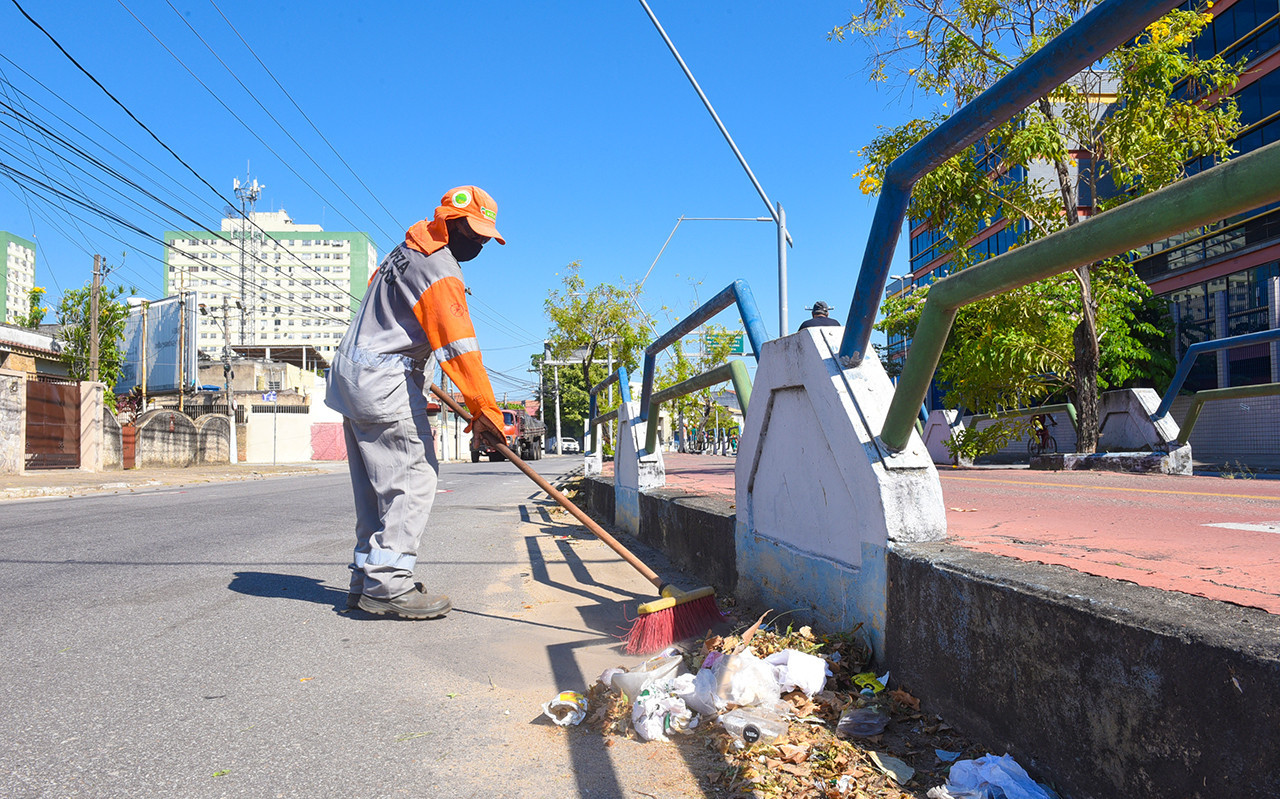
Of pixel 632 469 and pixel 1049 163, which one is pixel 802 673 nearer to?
pixel 632 469

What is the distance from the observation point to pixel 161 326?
1474 inches

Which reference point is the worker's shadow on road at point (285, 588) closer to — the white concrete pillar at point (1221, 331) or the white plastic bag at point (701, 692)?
the white plastic bag at point (701, 692)

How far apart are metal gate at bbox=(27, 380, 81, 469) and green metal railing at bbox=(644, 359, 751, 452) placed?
20.3 meters

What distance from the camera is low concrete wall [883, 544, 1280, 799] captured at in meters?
1.11

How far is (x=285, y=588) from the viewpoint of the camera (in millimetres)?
3939

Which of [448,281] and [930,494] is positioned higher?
[448,281]

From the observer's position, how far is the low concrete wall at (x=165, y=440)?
23.9 metres

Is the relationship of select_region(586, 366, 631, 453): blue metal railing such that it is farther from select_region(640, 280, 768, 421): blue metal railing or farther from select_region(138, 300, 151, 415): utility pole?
select_region(138, 300, 151, 415): utility pole

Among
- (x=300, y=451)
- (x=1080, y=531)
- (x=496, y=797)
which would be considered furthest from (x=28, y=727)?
(x=300, y=451)

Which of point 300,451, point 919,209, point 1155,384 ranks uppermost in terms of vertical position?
point 919,209

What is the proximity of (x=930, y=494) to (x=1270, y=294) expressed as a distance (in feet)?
71.6

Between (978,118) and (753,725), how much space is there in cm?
157

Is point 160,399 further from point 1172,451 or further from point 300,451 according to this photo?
point 1172,451

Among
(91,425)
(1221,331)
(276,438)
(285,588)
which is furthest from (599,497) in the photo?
(276,438)
